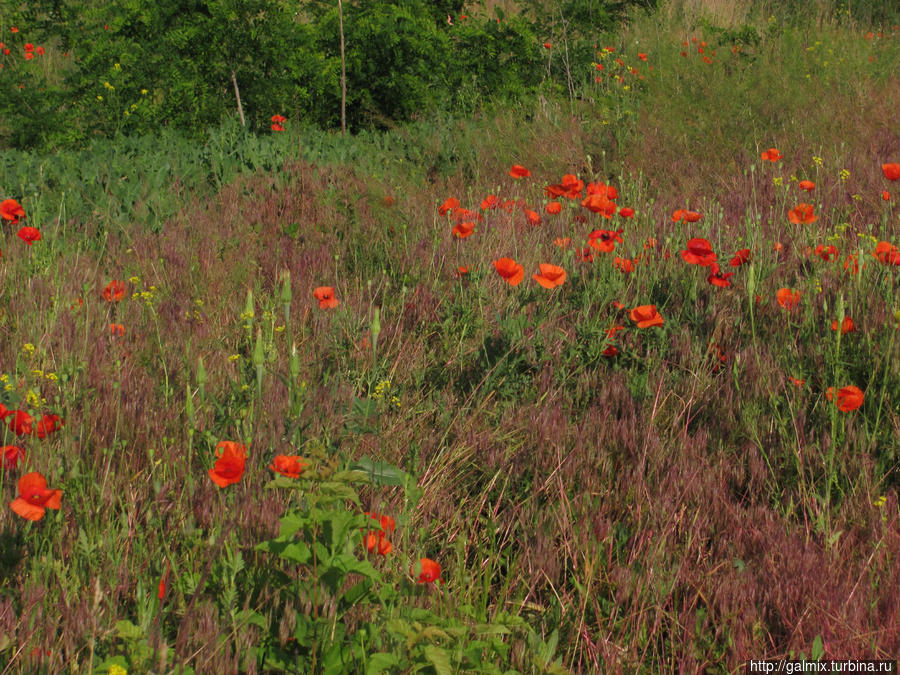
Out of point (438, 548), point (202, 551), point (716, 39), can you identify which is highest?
point (716, 39)

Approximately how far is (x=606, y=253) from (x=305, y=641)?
7.27 feet

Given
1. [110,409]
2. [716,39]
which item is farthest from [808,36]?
[110,409]

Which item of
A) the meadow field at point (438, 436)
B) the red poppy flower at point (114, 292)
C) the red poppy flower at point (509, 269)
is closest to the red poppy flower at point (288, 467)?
the meadow field at point (438, 436)

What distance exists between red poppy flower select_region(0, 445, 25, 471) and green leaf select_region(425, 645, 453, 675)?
944 millimetres

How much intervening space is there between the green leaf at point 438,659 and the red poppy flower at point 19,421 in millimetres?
1045

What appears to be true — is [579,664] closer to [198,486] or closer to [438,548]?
[438,548]

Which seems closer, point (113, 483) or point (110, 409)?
point (113, 483)

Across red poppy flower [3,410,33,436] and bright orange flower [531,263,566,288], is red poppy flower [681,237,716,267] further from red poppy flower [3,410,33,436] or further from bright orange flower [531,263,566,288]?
red poppy flower [3,410,33,436]

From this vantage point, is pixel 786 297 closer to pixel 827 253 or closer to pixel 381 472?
pixel 827 253

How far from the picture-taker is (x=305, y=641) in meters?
1.23

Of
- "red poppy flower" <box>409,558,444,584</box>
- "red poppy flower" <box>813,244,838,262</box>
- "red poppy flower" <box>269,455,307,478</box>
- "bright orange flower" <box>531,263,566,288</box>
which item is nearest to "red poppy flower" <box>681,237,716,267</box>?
"bright orange flower" <box>531,263,566,288</box>

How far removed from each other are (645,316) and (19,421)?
5.75ft

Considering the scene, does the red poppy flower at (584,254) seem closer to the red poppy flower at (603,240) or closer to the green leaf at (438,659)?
the red poppy flower at (603,240)

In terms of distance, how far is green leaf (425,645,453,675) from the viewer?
1052 millimetres
